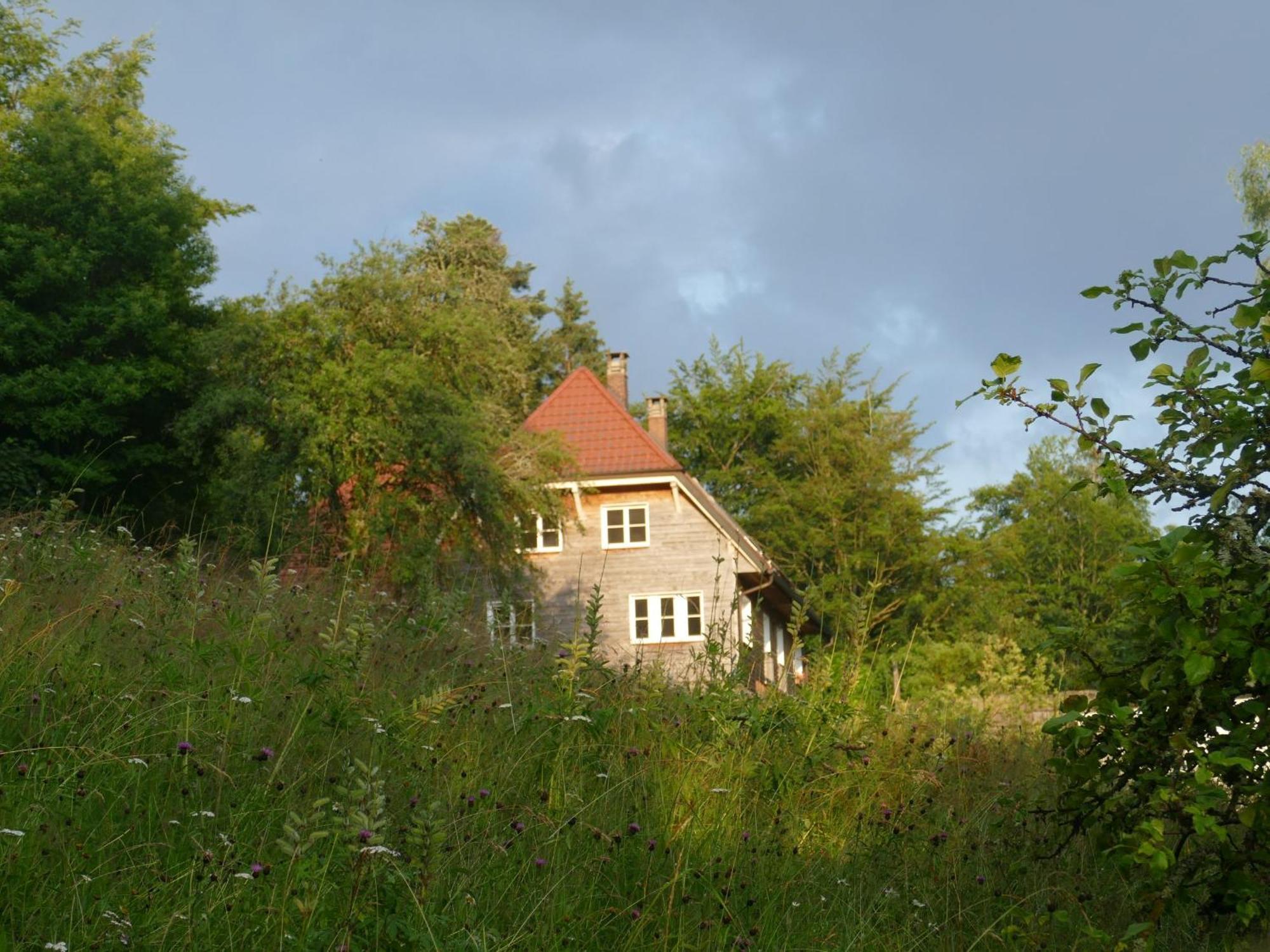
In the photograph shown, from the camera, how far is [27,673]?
4.73 m

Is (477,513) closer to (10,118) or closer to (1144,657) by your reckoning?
(10,118)

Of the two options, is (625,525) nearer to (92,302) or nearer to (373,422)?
(373,422)

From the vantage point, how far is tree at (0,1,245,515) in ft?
84.7

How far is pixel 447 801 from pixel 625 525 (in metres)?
31.4

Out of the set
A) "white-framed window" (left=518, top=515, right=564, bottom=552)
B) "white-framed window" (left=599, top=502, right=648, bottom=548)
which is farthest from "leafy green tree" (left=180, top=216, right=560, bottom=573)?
"white-framed window" (left=599, top=502, right=648, bottom=548)

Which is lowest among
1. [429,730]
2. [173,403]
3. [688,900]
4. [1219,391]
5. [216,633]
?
[688,900]

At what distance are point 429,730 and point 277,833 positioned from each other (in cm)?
119

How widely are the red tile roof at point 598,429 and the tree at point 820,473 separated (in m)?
9.32

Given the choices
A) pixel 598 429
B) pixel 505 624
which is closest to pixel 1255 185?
pixel 598 429

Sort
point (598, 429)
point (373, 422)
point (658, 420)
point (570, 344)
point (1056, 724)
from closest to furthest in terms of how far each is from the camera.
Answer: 1. point (1056, 724)
2. point (373, 422)
3. point (598, 429)
4. point (658, 420)
5. point (570, 344)

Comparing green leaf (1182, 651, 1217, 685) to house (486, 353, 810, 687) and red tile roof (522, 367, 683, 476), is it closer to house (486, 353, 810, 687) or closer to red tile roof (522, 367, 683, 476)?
house (486, 353, 810, 687)

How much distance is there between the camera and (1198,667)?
12.2 feet

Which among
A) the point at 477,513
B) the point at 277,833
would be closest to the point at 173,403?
the point at 477,513

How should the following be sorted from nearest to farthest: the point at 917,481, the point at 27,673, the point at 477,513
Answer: the point at 27,673 < the point at 477,513 < the point at 917,481
